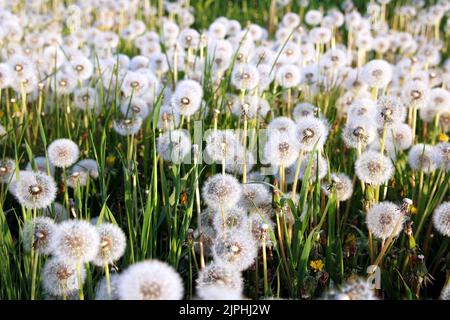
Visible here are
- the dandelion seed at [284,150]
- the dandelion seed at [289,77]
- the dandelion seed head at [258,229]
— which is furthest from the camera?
the dandelion seed at [289,77]

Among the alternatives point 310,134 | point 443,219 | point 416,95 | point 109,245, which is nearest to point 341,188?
point 310,134

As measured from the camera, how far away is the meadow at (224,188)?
203cm

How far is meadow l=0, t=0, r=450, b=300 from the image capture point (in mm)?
2031

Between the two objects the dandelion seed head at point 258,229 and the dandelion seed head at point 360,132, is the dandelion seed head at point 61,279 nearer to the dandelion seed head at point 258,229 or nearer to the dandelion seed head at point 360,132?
the dandelion seed head at point 258,229

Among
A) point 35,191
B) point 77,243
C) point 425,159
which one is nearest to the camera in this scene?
point 77,243

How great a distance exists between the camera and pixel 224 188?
2.27 meters

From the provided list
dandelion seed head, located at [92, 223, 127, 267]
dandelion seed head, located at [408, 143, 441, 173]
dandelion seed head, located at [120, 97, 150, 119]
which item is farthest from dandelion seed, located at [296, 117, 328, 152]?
dandelion seed head, located at [120, 97, 150, 119]

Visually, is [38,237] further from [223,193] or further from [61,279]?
[223,193]

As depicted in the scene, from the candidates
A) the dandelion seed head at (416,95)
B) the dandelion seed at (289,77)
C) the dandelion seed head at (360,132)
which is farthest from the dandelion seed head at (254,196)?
the dandelion seed at (289,77)

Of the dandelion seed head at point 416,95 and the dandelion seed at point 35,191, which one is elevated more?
the dandelion seed head at point 416,95

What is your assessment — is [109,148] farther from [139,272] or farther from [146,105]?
[139,272]
